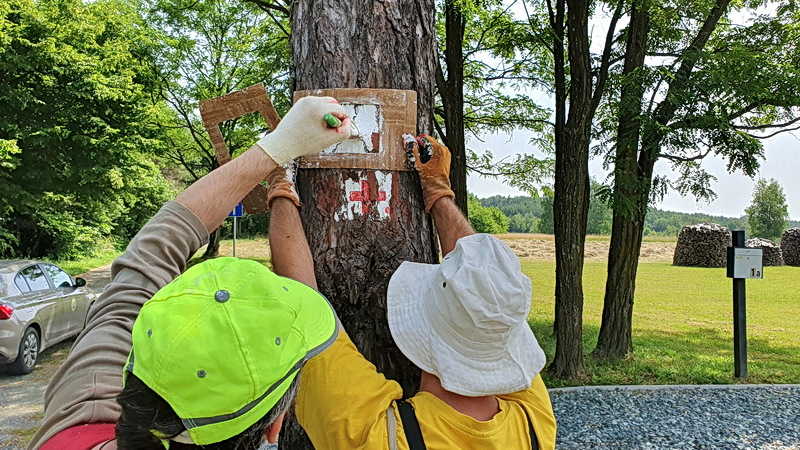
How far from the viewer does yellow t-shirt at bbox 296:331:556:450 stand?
1320 mm

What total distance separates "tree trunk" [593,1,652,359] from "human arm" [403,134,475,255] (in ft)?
15.2

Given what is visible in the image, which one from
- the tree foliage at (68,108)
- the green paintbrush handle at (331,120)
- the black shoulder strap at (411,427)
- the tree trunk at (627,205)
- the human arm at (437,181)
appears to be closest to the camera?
the black shoulder strap at (411,427)

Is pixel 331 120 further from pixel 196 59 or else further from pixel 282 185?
pixel 196 59

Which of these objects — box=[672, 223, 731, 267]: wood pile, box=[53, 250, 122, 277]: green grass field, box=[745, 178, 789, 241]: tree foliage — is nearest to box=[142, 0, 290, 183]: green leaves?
box=[53, 250, 122, 277]: green grass field

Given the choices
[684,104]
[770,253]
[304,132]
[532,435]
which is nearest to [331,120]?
[304,132]

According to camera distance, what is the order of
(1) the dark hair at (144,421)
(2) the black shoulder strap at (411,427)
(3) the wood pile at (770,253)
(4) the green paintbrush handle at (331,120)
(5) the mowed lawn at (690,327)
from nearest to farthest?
(1) the dark hair at (144,421), (2) the black shoulder strap at (411,427), (4) the green paintbrush handle at (331,120), (5) the mowed lawn at (690,327), (3) the wood pile at (770,253)

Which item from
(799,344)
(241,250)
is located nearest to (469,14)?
(799,344)

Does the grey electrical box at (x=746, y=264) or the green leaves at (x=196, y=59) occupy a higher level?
the green leaves at (x=196, y=59)

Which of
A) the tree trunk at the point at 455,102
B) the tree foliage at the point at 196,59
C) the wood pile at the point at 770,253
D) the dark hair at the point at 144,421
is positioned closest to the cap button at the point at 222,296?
the dark hair at the point at 144,421

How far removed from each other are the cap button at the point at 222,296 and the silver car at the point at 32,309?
19.9 ft

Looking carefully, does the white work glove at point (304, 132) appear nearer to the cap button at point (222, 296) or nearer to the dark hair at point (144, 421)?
the cap button at point (222, 296)

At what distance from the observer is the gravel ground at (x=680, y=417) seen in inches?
199

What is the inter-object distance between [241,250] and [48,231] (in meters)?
10.1

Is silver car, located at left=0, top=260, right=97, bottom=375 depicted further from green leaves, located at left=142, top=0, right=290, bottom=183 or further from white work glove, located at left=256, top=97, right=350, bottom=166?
green leaves, located at left=142, top=0, right=290, bottom=183
